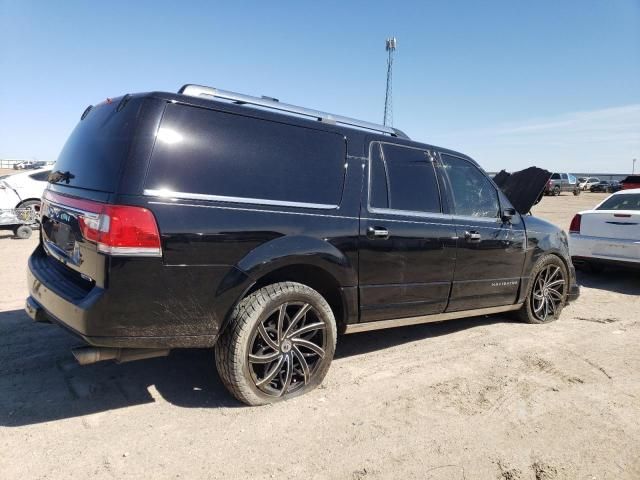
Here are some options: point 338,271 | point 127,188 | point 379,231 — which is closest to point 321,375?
point 338,271

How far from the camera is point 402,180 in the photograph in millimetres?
3959

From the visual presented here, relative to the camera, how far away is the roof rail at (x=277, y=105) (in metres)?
3.05

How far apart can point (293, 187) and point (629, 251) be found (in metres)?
6.26

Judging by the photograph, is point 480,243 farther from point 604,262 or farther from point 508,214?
point 604,262

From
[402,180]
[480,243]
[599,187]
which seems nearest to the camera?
[402,180]

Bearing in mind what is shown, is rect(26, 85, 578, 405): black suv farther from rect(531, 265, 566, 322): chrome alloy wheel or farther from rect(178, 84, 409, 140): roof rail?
rect(531, 265, 566, 322): chrome alloy wheel

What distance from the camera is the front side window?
444cm

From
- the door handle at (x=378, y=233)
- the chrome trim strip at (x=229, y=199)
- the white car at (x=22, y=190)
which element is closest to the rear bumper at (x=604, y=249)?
the door handle at (x=378, y=233)

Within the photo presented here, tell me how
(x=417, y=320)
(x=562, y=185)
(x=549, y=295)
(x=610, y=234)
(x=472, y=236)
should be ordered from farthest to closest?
1. (x=562, y=185)
2. (x=610, y=234)
3. (x=549, y=295)
4. (x=472, y=236)
5. (x=417, y=320)

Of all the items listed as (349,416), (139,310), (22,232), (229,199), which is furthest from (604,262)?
(22,232)

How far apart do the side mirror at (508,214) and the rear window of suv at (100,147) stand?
3.60 metres

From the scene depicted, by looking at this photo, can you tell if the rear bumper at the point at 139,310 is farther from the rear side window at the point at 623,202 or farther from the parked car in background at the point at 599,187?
the parked car in background at the point at 599,187

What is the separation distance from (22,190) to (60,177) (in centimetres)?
902

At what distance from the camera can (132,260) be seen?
8.41ft
